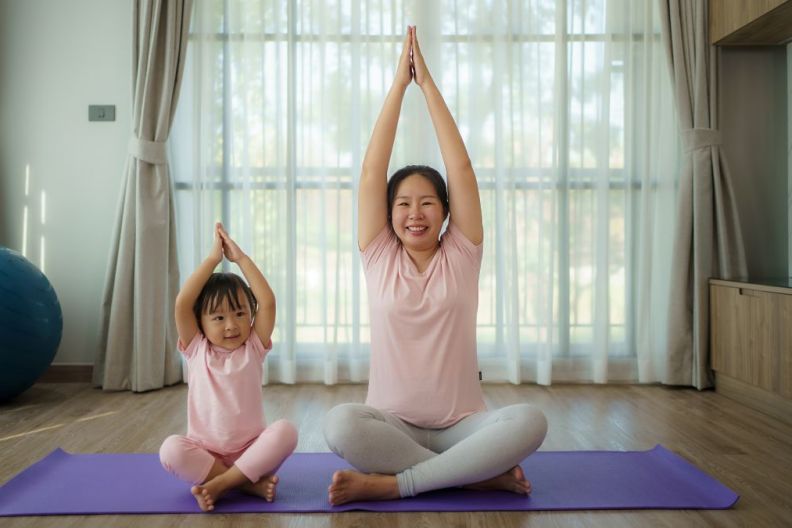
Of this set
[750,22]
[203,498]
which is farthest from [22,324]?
[750,22]

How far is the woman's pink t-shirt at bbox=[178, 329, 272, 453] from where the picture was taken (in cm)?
190

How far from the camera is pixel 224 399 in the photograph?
75.2 inches

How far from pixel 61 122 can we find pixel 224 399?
2522 millimetres

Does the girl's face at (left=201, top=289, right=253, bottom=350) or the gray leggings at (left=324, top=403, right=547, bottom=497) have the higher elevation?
the girl's face at (left=201, top=289, right=253, bottom=350)

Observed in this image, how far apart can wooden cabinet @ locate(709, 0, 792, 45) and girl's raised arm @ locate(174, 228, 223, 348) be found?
2.66 metres

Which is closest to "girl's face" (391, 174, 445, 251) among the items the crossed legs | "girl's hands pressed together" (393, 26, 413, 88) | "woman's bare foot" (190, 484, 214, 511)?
"girl's hands pressed together" (393, 26, 413, 88)

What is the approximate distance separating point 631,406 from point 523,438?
1.55 meters

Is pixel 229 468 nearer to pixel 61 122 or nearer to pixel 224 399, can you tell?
pixel 224 399

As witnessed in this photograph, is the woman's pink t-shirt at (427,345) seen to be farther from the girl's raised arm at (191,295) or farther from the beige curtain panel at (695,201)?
the beige curtain panel at (695,201)

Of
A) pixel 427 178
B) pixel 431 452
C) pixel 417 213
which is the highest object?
pixel 427 178

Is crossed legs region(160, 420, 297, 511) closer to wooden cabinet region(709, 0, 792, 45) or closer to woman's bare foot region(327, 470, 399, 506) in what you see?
woman's bare foot region(327, 470, 399, 506)

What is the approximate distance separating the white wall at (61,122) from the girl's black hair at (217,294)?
207 cm

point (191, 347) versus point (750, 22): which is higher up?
point (750, 22)

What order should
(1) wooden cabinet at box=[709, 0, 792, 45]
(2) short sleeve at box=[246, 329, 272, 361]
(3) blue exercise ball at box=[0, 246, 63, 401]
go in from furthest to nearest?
(1) wooden cabinet at box=[709, 0, 792, 45] < (3) blue exercise ball at box=[0, 246, 63, 401] < (2) short sleeve at box=[246, 329, 272, 361]
